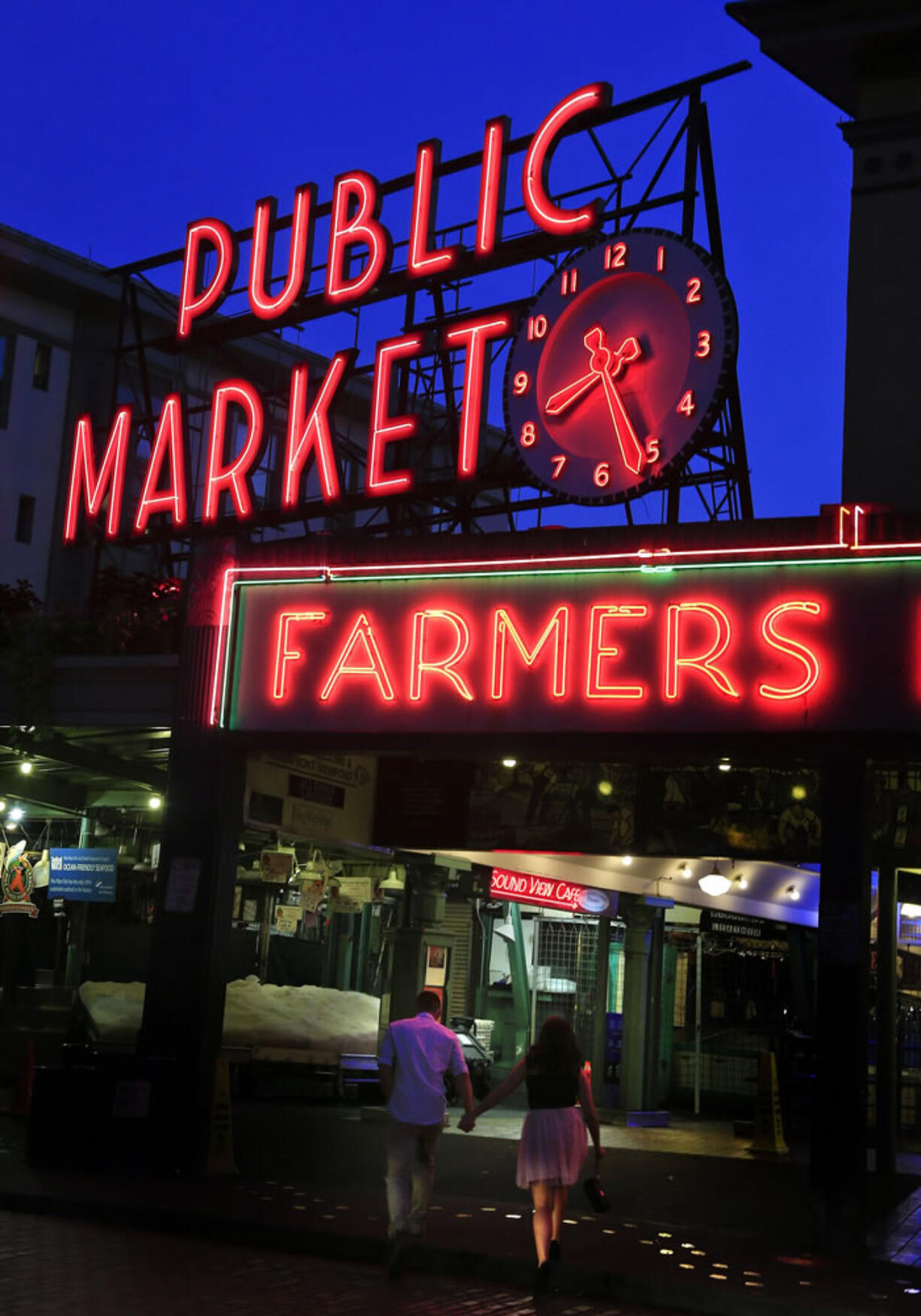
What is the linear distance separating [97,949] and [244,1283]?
14961mm

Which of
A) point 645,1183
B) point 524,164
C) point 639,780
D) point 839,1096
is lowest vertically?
point 645,1183

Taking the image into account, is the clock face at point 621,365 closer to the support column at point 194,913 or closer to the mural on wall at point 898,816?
the mural on wall at point 898,816

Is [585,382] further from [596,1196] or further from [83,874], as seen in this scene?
[83,874]

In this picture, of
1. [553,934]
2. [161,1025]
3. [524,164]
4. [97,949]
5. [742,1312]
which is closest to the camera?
[742,1312]

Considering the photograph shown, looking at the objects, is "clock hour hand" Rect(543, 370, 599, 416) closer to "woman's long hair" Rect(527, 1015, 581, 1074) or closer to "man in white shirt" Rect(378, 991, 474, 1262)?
"man in white shirt" Rect(378, 991, 474, 1262)

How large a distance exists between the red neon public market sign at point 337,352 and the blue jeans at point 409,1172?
999cm

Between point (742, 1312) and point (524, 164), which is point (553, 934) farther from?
point (742, 1312)

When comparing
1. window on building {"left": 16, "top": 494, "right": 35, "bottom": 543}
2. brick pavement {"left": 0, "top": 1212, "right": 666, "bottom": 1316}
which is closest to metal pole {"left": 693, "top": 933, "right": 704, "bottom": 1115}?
brick pavement {"left": 0, "top": 1212, "right": 666, "bottom": 1316}

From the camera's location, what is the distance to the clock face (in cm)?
1741

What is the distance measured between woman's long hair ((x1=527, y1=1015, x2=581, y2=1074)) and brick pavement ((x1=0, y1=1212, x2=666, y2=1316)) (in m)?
1.49

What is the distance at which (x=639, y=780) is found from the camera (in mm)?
17359

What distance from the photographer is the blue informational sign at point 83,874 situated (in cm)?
2231

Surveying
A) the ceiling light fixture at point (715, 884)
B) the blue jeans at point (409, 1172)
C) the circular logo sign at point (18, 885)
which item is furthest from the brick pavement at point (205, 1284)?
the ceiling light fixture at point (715, 884)

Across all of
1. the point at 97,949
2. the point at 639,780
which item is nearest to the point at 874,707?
the point at 639,780
